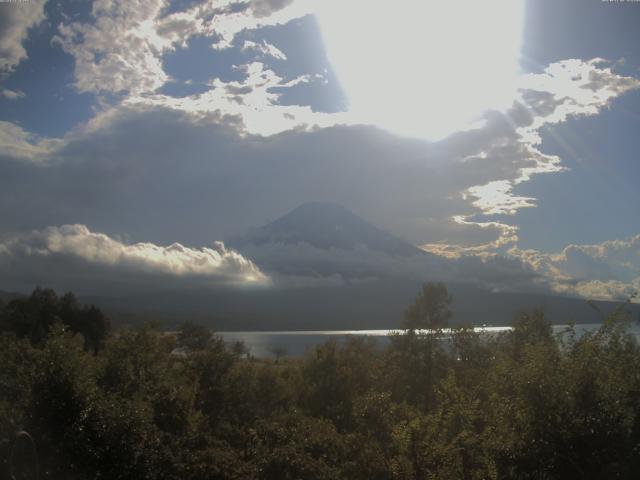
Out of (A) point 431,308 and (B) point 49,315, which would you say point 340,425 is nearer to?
(A) point 431,308

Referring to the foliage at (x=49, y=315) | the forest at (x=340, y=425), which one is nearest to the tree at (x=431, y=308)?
the forest at (x=340, y=425)

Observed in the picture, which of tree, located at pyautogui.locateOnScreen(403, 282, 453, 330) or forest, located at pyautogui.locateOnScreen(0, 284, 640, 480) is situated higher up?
tree, located at pyautogui.locateOnScreen(403, 282, 453, 330)

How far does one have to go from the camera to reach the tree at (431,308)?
35.6 metres

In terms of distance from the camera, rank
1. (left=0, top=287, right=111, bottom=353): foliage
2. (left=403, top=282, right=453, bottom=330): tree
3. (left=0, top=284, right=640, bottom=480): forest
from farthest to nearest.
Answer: (left=0, top=287, right=111, bottom=353): foliage → (left=403, top=282, right=453, bottom=330): tree → (left=0, top=284, right=640, bottom=480): forest

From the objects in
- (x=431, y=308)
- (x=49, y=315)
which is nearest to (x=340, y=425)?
(x=431, y=308)

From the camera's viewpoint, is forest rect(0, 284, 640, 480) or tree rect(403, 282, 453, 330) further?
tree rect(403, 282, 453, 330)

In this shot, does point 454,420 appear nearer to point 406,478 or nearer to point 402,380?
point 406,478

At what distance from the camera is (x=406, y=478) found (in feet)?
39.2

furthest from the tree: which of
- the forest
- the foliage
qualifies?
the foliage

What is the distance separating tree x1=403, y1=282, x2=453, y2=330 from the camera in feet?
117

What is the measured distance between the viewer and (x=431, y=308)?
121 feet

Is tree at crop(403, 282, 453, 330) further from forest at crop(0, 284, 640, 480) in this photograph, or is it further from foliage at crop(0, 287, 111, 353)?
foliage at crop(0, 287, 111, 353)

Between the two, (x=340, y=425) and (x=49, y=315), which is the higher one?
(x=49, y=315)

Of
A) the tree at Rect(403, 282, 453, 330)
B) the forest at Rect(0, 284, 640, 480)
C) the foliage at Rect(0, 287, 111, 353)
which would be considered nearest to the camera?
the forest at Rect(0, 284, 640, 480)
